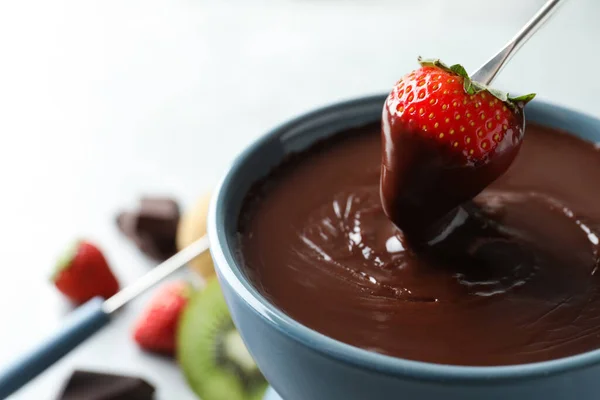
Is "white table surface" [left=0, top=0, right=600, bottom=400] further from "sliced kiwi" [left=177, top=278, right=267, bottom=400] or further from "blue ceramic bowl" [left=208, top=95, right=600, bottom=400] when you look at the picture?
"blue ceramic bowl" [left=208, top=95, right=600, bottom=400]

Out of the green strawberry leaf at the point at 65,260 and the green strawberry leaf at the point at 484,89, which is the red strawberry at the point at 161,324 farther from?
the green strawberry leaf at the point at 484,89

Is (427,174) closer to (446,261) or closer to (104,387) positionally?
(446,261)

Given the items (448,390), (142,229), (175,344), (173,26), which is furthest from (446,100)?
(173,26)

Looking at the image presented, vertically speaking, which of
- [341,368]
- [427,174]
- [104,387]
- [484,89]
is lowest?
[104,387]

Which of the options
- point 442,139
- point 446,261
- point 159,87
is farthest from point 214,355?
point 159,87

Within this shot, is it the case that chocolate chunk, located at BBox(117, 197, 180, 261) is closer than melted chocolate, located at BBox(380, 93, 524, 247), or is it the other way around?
melted chocolate, located at BBox(380, 93, 524, 247)

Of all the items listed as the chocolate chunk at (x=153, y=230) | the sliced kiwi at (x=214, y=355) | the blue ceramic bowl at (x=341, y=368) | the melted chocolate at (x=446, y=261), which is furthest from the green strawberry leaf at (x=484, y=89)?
the chocolate chunk at (x=153, y=230)

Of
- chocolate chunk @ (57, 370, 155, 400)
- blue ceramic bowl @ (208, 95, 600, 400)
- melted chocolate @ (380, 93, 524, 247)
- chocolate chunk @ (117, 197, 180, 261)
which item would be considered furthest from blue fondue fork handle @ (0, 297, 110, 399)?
melted chocolate @ (380, 93, 524, 247)
